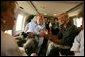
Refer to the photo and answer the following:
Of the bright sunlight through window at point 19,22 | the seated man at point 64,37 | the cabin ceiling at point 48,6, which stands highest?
the cabin ceiling at point 48,6

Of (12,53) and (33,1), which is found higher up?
(33,1)

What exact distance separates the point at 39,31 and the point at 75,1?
0.15 meters

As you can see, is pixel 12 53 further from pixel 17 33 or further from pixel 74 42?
pixel 74 42

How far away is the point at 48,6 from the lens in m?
0.83

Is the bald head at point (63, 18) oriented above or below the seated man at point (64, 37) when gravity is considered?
above

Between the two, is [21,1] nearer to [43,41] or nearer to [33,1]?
[33,1]

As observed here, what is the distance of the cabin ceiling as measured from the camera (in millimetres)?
806

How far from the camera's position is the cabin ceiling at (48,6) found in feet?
2.64

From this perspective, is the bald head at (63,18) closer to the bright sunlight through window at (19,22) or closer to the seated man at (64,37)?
the seated man at (64,37)

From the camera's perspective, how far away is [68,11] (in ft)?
2.73

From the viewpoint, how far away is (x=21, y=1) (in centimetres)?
80

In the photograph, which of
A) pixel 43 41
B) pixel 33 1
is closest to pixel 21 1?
pixel 33 1

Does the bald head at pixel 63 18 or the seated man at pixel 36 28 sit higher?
the bald head at pixel 63 18

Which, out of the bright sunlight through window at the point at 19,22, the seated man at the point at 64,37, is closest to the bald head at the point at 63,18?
the seated man at the point at 64,37
